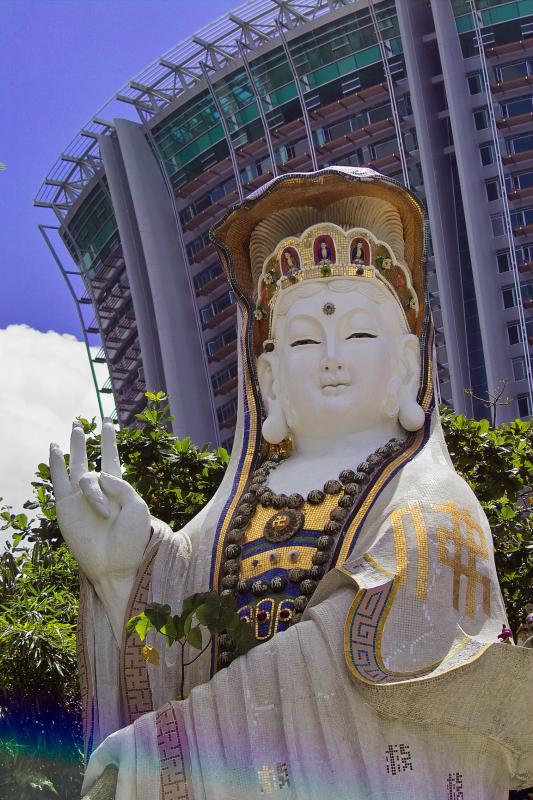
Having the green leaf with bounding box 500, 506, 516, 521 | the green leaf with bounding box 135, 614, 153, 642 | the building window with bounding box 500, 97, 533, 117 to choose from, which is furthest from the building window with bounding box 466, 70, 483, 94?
the green leaf with bounding box 135, 614, 153, 642

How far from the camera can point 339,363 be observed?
791 cm

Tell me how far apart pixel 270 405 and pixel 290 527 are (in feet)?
3.15

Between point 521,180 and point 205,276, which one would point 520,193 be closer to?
point 521,180

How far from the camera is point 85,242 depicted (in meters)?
48.6

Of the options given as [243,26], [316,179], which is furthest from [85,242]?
[316,179]

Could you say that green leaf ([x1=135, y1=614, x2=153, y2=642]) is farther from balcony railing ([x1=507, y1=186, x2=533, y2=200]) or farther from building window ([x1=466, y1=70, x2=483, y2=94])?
building window ([x1=466, y1=70, x2=483, y2=94])

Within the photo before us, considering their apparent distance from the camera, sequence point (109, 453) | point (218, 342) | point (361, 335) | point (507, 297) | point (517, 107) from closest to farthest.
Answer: point (109, 453) < point (361, 335) < point (507, 297) < point (517, 107) < point (218, 342)

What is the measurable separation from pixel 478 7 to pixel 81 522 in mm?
35605

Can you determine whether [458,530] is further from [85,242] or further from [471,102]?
[85,242]

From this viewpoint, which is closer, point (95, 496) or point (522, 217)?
point (95, 496)

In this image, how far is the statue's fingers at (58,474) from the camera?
7.64m

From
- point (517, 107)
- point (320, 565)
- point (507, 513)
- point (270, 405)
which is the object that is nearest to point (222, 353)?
point (517, 107)

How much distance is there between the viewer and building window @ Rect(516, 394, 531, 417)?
39188 millimetres

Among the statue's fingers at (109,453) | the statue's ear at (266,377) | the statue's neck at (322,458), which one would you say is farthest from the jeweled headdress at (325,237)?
the statue's fingers at (109,453)
